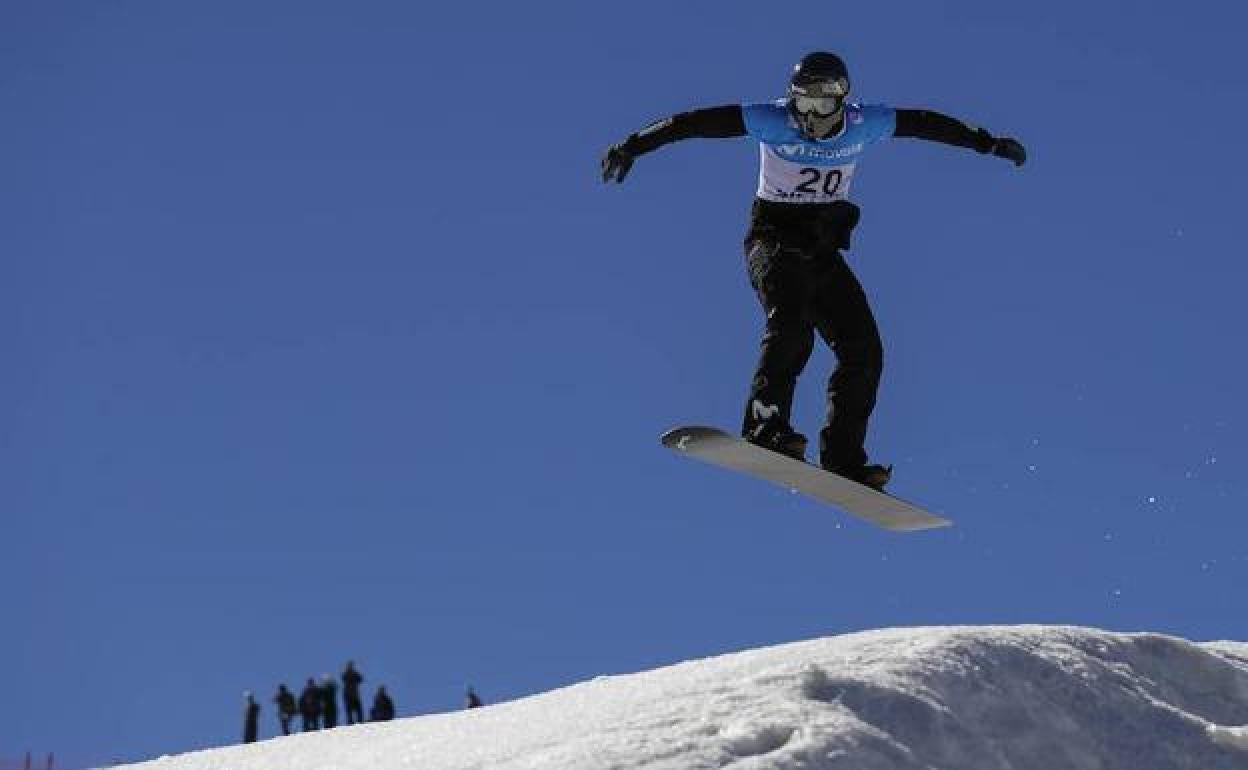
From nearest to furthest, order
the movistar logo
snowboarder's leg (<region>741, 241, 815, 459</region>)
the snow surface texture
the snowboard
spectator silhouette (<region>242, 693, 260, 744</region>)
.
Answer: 1. the snow surface texture
2. the snowboard
3. snowboarder's leg (<region>741, 241, 815, 459</region>)
4. the movistar logo
5. spectator silhouette (<region>242, 693, 260, 744</region>)

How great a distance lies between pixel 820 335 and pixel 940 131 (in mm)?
1375

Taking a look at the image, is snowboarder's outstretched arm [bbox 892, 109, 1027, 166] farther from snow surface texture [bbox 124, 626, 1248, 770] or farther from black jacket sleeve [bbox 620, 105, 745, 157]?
snow surface texture [bbox 124, 626, 1248, 770]

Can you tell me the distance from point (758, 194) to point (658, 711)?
4198 millimetres

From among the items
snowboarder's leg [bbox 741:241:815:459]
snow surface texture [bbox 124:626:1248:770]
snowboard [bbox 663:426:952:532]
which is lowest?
snow surface texture [bbox 124:626:1248:770]

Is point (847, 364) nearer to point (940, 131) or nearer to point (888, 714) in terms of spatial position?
point (940, 131)

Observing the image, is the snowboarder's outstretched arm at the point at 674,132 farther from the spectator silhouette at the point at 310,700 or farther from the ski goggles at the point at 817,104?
the spectator silhouette at the point at 310,700

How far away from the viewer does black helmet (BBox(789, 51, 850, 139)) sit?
981 cm

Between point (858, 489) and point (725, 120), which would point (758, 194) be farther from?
point (858, 489)

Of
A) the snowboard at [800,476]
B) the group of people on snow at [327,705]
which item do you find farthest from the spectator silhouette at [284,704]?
the snowboard at [800,476]

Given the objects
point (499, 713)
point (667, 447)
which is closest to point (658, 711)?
point (499, 713)

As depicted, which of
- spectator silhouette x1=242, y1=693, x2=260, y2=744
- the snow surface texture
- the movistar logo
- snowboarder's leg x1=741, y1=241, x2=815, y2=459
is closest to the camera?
the snow surface texture

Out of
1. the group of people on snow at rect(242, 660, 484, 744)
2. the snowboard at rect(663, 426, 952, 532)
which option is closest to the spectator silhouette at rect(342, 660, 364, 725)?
the group of people on snow at rect(242, 660, 484, 744)

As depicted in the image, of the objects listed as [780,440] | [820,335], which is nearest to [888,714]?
[780,440]

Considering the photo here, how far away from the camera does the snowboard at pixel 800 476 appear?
9625mm
